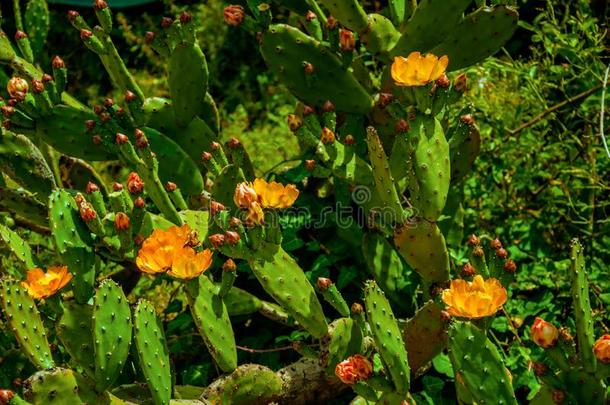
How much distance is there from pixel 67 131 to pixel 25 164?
0.46ft

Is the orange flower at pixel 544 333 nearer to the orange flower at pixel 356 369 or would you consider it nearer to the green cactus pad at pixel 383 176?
the orange flower at pixel 356 369

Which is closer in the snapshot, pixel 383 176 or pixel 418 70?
pixel 418 70

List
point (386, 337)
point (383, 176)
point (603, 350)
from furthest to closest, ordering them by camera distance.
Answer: point (383, 176), point (386, 337), point (603, 350)

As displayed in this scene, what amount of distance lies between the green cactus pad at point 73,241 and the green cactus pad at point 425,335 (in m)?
0.75

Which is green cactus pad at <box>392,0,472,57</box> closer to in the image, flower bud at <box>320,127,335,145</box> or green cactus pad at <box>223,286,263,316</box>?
flower bud at <box>320,127,335,145</box>

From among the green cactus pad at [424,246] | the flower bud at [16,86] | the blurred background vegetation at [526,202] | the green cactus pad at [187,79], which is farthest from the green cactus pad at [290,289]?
the flower bud at [16,86]

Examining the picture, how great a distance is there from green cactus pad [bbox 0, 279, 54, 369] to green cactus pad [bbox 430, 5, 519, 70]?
119 centimetres

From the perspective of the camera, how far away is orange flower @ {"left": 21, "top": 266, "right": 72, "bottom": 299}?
1.81 meters

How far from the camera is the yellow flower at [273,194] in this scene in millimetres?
1821

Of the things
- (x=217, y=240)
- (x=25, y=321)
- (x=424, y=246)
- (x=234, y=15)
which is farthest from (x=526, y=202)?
(x=25, y=321)

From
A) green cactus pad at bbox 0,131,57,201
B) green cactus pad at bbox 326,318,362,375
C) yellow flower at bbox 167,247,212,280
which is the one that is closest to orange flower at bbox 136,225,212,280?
yellow flower at bbox 167,247,212,280

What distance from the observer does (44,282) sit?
182 centimetres

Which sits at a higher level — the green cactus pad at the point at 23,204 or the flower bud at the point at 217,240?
the flower bud at the point at 217,240

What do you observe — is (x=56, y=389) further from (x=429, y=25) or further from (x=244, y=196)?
(x=429, y=25)
